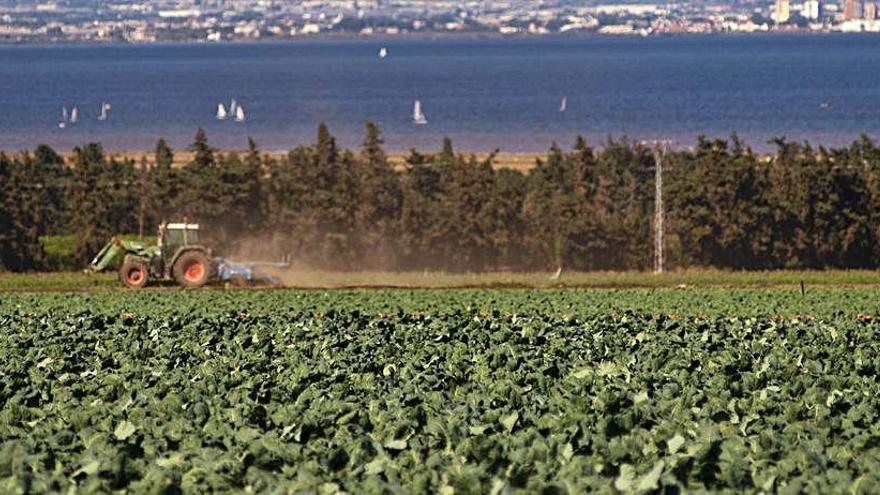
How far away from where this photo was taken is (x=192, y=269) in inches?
1628

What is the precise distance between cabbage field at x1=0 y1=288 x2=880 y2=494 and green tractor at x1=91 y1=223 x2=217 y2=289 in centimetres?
1431

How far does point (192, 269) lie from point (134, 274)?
67.7 inches

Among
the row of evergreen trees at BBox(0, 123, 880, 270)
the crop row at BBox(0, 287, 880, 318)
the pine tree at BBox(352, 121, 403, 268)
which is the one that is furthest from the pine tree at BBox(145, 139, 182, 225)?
the crop row at BBox(0, 287, 880, 318)

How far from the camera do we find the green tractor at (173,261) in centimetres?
4122

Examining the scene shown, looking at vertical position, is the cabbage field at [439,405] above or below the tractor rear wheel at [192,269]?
above

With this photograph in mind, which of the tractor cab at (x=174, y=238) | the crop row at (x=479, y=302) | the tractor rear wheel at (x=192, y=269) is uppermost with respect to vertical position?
the tractor cab at (x=174, y=238)

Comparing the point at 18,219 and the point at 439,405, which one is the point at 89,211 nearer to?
the point at 18,219

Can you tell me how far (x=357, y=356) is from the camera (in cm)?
2044

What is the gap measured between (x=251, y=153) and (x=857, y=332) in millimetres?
39860

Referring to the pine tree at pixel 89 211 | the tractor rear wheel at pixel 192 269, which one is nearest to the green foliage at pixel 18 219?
the pine tree at pixel 89 211

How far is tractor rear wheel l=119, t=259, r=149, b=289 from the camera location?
137 ft

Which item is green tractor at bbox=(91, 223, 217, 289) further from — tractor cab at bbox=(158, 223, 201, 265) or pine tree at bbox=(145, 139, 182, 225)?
pine tree at bbox=(145, 139, 182, 225)

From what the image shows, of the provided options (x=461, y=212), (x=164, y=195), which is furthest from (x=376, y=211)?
(x=164, y=195)

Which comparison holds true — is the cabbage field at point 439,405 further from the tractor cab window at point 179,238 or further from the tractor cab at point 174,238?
the tractor cab window at point 179,238
